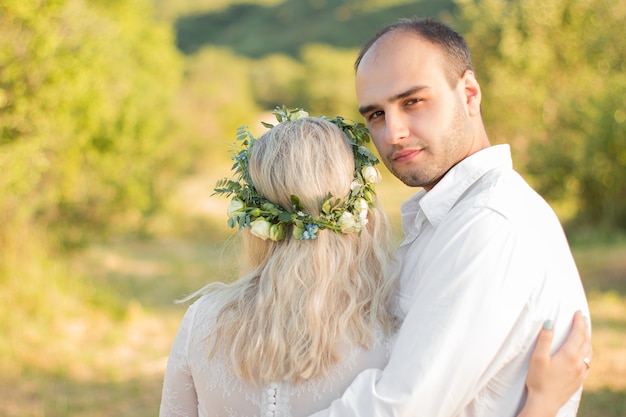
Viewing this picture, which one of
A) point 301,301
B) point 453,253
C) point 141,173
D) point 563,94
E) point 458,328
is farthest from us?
point 563,94

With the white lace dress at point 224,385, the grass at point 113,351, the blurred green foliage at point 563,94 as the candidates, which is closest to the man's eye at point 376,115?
the white lace dress at point 224,385

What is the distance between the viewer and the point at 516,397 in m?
2.04

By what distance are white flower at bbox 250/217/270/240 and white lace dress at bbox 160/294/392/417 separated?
29 cm

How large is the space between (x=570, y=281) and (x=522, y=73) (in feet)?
56.9

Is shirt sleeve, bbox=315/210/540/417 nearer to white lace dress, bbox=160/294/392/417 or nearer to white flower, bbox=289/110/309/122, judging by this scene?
white lace dress, bbox=160/294/392/417

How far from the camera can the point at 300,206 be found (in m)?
2.13

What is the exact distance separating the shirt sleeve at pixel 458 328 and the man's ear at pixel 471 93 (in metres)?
0.68

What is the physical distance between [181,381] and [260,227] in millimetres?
624

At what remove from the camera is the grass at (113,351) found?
20.5ft

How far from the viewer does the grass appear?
626 cm

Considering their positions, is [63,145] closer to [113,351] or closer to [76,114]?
[76,114]

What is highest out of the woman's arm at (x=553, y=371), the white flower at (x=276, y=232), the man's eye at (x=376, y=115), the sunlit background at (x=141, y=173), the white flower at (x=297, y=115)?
the sunlit background at (x=141, y=173)

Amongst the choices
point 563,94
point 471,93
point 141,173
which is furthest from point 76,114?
point 563,94

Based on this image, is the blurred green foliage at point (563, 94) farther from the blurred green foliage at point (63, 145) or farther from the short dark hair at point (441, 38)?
the short dark hair at point (441, 38)
